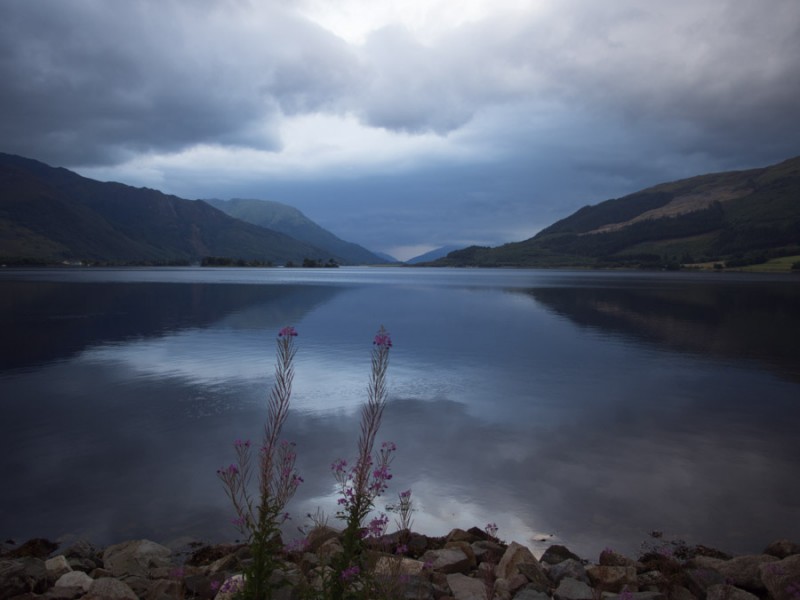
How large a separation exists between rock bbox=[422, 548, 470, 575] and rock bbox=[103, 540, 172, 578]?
443 centimetres

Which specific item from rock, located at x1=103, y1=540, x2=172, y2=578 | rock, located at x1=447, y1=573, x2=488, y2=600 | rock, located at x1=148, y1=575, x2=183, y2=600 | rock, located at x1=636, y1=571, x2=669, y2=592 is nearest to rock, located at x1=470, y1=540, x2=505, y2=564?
rock, located at x1=447, y1=573, x2=488, y2=600

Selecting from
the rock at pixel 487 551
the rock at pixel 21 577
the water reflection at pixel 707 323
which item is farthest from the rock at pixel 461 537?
the water reflection at pixel 707 323

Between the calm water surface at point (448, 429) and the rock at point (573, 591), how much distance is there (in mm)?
2123

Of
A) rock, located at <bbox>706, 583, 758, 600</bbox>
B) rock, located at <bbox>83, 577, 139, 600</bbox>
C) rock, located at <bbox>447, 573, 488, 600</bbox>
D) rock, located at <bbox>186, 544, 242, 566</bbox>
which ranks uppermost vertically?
rock, located at <bbox>83, 577, 139, 600</bbox>

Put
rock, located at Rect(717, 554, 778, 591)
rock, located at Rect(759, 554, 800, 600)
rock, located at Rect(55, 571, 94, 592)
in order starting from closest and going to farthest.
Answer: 1. rock, located at Rect(759, 554, 800, 600)
2. rock, located at Rect(55, 571, 94, 592)
3. rock, located at Rect(717, 554, 778, 591)

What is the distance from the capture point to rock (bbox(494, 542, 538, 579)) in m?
8.88

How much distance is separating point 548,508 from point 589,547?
1.67 metres

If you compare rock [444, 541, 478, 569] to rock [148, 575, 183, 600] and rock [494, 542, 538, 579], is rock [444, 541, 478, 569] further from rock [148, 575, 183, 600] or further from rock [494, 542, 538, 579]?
rock [148, 575, 183, 600]

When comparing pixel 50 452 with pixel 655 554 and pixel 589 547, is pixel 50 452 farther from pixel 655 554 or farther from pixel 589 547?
pixel 655 554

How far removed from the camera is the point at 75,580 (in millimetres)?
8289

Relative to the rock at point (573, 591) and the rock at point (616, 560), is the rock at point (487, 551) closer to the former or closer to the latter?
the rock at point (573, 591)

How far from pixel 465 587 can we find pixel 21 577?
255 inches

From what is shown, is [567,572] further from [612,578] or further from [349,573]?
[349,573]

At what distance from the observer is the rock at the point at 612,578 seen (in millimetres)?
8455
